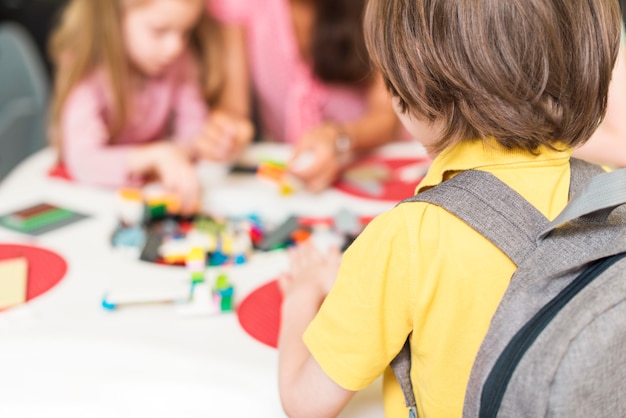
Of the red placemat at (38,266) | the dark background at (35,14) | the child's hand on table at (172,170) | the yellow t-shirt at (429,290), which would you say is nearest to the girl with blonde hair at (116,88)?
the child's hand on table at (172,170)

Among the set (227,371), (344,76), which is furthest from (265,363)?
(344,76)

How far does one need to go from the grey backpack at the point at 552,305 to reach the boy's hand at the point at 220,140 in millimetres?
682

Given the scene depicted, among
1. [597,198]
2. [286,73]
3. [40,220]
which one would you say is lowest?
[40,220]

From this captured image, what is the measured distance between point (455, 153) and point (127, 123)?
2.58 feet

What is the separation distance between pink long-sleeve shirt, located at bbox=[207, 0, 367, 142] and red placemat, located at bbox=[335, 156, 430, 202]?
272 millimetres

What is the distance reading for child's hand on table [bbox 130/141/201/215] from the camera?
977 mm

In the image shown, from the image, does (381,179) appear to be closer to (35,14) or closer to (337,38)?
(337,38)

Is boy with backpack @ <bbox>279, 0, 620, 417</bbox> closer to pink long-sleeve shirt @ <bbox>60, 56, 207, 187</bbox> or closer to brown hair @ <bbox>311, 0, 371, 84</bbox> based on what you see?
pink long-sleeve shirt @ <bbox>60, 56, 207, 187</bbox>

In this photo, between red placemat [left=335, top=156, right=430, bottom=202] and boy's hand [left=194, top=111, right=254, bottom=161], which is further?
boy's hand [left=194, top=111, right=254, bottom=161]

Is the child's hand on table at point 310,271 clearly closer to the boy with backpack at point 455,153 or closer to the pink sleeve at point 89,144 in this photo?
the boy with backpack at point 455,153

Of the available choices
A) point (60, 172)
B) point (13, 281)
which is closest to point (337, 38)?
point (60, 172)

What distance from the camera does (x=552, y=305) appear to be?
42 centimetres

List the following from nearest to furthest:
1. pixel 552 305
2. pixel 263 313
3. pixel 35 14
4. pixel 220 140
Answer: pixel 552 305 → pixel 263 313 → pixel 220 140 → pixel 35 14

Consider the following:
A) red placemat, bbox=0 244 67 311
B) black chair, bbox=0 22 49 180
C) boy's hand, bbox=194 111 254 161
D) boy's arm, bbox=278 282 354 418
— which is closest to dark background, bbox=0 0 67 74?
black chair, bbox=0 22 49 180
